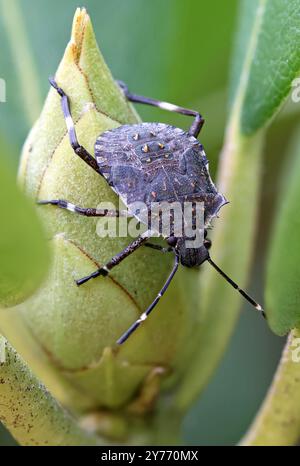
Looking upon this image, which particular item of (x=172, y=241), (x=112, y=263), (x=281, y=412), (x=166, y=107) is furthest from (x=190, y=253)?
(x=166, y=107)

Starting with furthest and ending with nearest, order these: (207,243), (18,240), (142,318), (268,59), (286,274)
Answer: (207,243) → (268,59) → (142,318) → (286,274) → (18,240)

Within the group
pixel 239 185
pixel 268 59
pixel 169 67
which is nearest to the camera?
pixel 268 59

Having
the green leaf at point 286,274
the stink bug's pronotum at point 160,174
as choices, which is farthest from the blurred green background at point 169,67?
the green leaf at point 286,274

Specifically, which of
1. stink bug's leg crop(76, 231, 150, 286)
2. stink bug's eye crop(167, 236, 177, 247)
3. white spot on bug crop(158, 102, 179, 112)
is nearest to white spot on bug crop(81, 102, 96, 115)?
stink bug's leg crop(76, 231, 150, 286)

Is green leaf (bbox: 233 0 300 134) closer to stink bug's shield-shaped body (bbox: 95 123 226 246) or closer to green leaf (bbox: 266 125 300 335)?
stink bug's shield-shaped body (bbox: 95 123 226 246)

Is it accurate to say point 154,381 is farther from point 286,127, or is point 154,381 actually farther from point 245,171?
point 286,127

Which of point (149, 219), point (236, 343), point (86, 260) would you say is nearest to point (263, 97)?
point (149, 219)

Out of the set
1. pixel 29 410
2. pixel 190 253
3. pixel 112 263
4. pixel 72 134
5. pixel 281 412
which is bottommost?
pixel 281 412

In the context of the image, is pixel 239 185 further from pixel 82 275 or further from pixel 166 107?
pixel 82 275
